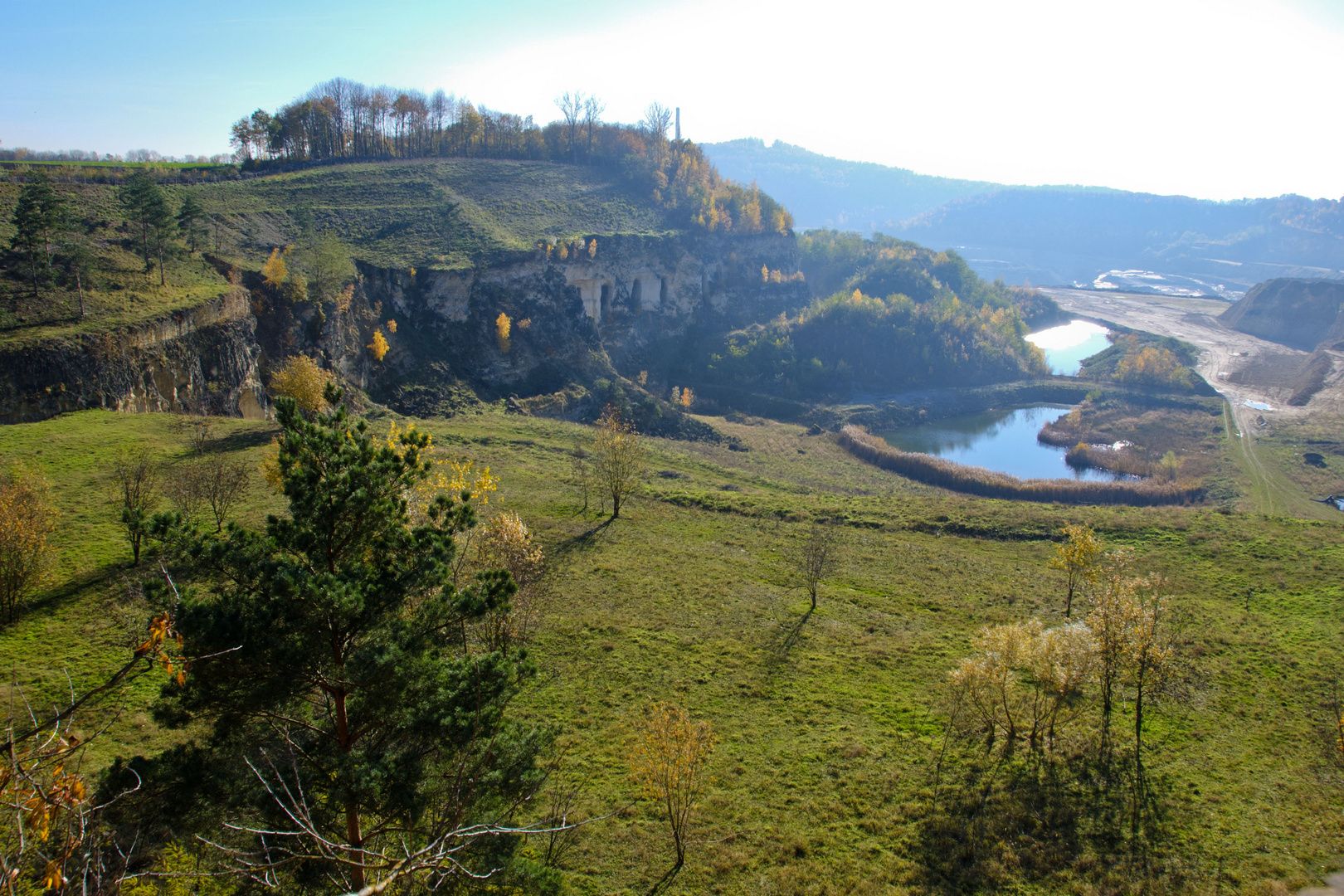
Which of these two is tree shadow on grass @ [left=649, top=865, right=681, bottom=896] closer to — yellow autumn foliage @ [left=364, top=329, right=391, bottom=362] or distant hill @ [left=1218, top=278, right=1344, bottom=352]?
yellow autumn foliage @ [left=364, top=329, right=391, bottom=362]

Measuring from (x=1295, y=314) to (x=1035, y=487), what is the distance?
11310cm

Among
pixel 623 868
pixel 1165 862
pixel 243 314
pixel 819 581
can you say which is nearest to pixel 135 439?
pixel 243 314

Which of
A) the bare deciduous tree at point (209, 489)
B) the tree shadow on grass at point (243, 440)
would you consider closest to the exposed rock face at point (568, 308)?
the tree shadow on grass at point (243, 440)

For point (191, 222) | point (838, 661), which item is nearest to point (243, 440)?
point (191, 222)

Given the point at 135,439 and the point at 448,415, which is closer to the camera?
the point at 135,439

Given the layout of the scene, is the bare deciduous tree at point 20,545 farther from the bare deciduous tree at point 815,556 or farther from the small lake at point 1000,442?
the small lake at point 1000,442

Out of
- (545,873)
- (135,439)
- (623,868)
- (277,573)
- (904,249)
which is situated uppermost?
(904,249)

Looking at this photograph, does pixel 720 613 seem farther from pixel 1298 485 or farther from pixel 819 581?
pixel 1298 485

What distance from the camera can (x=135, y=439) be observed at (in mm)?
32812

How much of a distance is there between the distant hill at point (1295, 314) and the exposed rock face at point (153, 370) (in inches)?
6150

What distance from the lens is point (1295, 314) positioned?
419ft

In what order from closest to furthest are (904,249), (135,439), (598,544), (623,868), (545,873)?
(545,873) < (623,868) < (135,439) < (598,544) < (904,249)

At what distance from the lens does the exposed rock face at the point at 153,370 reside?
1304 inches

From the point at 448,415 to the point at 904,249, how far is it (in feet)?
333
